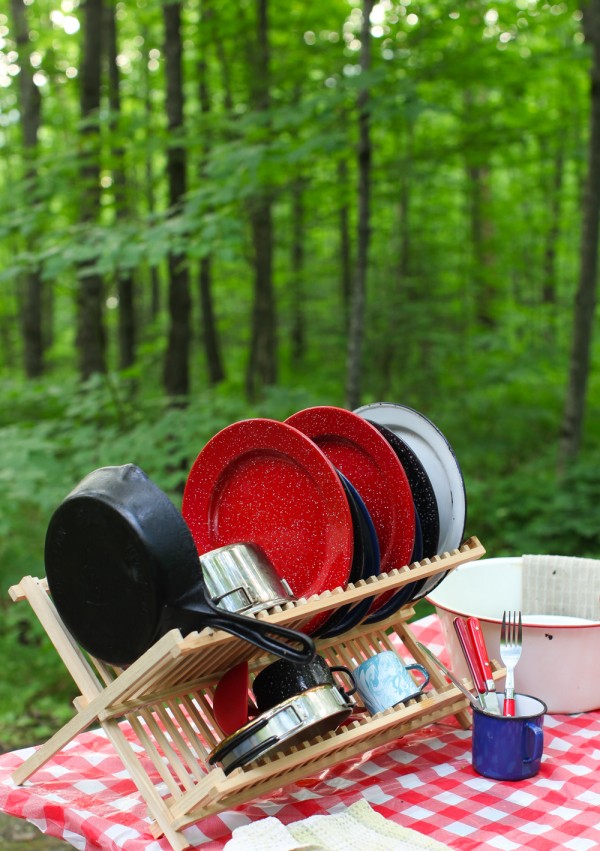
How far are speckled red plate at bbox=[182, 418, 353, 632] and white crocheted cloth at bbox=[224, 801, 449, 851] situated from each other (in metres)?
0.26

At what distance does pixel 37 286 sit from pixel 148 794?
765cm

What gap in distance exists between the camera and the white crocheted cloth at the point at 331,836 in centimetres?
98

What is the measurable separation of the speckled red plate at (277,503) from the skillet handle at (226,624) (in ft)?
0.63

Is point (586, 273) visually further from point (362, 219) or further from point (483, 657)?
point (483, 657)

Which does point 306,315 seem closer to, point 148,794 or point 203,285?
point 203,285

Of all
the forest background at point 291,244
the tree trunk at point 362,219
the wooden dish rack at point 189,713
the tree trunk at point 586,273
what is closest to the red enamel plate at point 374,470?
the wooden dish rack at point 189,713

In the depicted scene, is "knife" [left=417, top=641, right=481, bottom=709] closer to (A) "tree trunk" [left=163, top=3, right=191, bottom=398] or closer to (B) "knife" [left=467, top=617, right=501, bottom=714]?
(B) "knife" [left=467, top=617, right=501, bottom=714]

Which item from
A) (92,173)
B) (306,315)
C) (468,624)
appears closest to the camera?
(468,624)

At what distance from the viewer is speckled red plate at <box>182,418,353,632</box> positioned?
1.18 m

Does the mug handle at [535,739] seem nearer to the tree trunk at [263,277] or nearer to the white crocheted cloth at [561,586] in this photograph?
the white crocheted cloth at [561,586]

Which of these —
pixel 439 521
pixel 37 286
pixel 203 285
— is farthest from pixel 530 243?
pixel 439 521

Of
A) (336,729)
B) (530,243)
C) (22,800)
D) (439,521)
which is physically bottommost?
(22,800)

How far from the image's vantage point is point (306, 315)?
969cm

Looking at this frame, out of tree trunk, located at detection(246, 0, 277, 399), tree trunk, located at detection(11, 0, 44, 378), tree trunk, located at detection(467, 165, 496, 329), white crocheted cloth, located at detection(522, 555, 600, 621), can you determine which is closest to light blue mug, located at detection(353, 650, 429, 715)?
white crocheted cloth, located at detection(522, 555, 600, 621)
